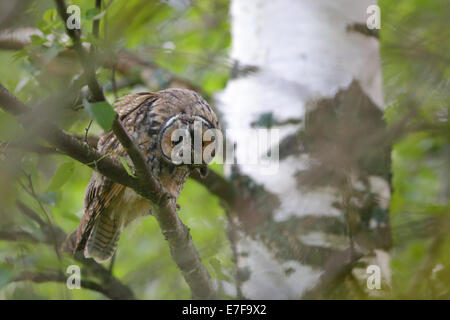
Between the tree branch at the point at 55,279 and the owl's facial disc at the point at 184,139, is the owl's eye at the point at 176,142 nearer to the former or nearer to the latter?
the owl's facial disc at the point at 184,139

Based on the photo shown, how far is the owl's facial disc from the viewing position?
146 centimetres

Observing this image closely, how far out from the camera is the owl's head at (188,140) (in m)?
1.46

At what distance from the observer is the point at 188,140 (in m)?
1.45

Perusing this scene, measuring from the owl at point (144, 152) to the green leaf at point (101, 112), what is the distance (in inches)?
22.9

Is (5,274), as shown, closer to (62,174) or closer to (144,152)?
(62,174)

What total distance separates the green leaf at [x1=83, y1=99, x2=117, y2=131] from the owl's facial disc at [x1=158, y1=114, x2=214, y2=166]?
57 cm

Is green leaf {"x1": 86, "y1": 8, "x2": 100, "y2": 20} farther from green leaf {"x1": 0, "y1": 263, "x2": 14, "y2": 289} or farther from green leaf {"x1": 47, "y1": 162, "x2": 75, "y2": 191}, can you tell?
green leaf {"x1": 0, "y1": 263, "x2": 14, "y2": 289}

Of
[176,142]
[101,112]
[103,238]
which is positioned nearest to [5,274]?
[101,112]

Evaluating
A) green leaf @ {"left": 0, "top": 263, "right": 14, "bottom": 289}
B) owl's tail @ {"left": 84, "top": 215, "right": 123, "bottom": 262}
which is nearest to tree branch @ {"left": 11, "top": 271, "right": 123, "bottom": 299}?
owl's tail @ {"left": 84, "top": 215, "right": 123, "bottom": 262}

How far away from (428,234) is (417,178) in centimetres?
182

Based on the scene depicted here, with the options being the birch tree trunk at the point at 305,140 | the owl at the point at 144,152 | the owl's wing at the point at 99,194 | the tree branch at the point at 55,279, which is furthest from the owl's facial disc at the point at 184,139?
the tree branch at the point at 55,279

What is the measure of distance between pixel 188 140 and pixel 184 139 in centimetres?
2

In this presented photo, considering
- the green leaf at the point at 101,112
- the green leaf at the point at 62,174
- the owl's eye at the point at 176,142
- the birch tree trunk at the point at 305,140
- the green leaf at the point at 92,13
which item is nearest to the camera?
the green leaf at the point at 101,112
